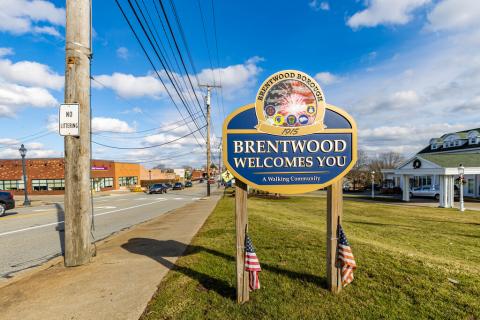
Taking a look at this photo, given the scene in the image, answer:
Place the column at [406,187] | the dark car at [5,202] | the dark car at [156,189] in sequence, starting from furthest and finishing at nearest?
the dark car at [156,189] → the column at [406,187] → the dark car at [5,202]

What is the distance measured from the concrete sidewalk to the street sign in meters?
2.63

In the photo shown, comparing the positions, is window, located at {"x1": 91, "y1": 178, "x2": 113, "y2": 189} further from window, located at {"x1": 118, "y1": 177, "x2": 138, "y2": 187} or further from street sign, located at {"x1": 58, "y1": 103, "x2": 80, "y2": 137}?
street sign, located at {"x1": 58, "y1": 103, "x2": 80, "y2": 137}

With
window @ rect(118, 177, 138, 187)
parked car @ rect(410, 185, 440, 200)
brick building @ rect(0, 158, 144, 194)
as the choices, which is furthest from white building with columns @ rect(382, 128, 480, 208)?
window @ rect(118, 177, 138, 187)

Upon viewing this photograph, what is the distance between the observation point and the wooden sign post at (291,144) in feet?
12.5

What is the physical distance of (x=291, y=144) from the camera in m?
3.88

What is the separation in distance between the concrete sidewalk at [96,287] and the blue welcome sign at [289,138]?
2.43 m

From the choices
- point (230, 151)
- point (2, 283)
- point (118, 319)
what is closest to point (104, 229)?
point (2, 283)

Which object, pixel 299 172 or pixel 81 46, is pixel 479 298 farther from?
pixel 81 46

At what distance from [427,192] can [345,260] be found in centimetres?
3294

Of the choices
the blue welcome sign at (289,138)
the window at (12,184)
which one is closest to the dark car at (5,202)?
the blue welcome sign at (289,138)

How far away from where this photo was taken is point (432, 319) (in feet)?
10.1

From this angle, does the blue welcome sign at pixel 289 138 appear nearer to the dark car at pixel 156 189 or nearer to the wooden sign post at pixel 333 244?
the wooden sign post at pixel 333 244

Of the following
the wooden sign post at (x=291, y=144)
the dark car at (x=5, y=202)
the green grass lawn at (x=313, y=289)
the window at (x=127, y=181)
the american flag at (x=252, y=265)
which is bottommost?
the window at (x=127, y=181)

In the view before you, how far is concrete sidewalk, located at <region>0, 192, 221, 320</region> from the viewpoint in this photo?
359 centimetres
